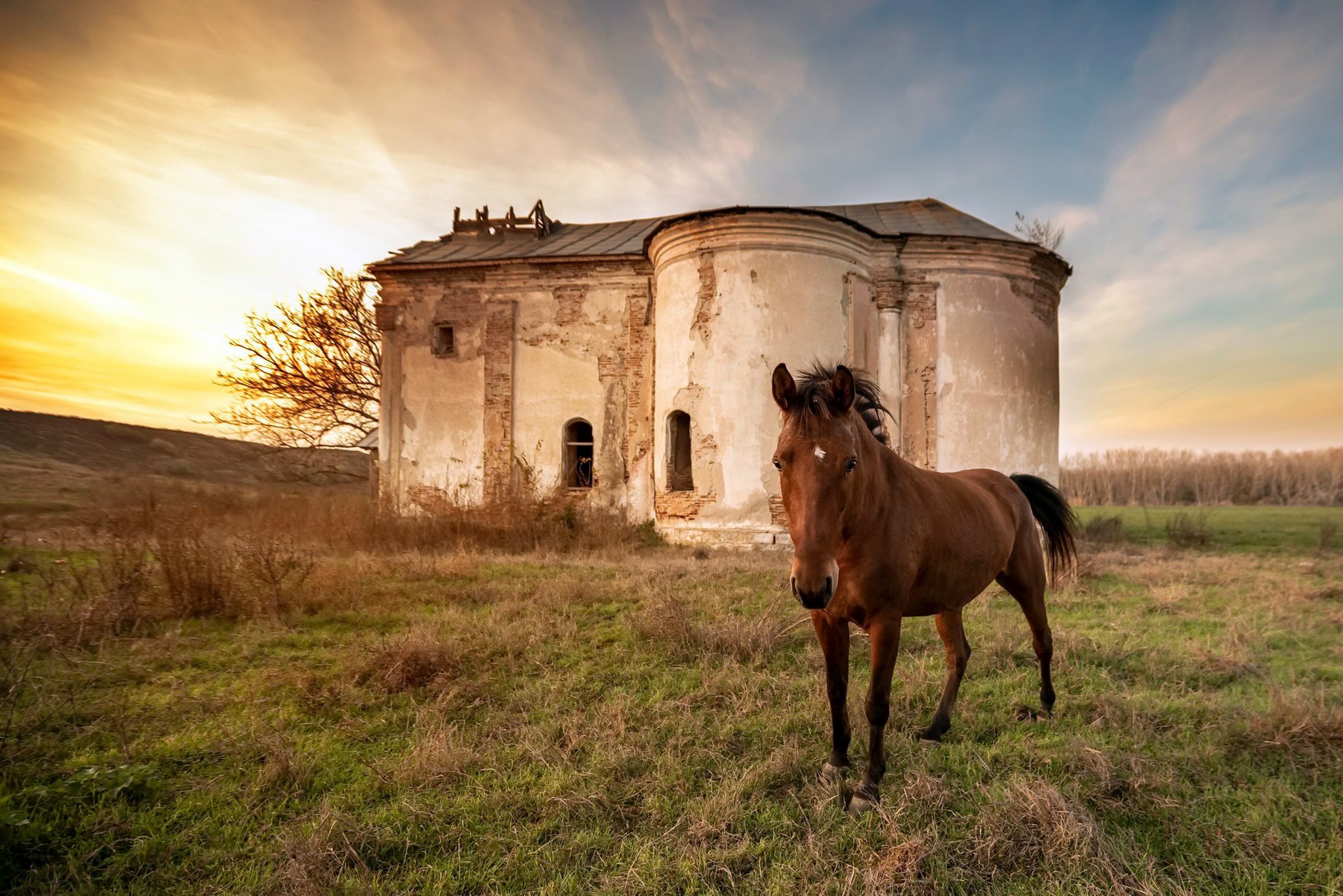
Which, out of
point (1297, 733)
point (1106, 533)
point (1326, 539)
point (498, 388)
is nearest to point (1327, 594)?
point (1297, 733)

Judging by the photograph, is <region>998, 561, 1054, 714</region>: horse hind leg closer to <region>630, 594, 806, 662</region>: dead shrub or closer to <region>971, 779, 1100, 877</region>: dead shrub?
<region>971, 779, 1100, 877</region>: dead shrub

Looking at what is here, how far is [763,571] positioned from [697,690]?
504 centimetres

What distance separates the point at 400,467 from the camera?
1673cm

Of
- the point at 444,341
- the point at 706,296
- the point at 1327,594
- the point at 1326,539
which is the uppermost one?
the point at 706,296

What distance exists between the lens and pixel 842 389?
2.90m

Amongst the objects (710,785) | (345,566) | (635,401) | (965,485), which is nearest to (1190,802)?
(965,485)

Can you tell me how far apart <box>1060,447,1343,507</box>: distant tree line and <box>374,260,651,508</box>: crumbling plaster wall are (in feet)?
88.5

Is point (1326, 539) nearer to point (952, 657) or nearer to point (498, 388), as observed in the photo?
point (952, 657)

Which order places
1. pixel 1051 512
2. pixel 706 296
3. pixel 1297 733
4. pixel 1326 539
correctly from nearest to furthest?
pixel 1297 733 < pixel 1051 512 < pixel 706 296 < pixel 1326 539

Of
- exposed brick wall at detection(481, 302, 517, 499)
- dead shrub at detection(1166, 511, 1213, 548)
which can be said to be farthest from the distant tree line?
exposed brick wall at detection(481, 302, 517, 499)

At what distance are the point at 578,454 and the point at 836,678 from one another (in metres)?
13.6

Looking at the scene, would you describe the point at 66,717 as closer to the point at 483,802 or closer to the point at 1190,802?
the point at 483,802

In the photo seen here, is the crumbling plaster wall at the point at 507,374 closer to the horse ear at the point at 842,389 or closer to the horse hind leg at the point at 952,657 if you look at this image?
the horse hind leg at the point at 952,657

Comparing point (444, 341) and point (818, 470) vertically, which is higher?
point (444, 341)
